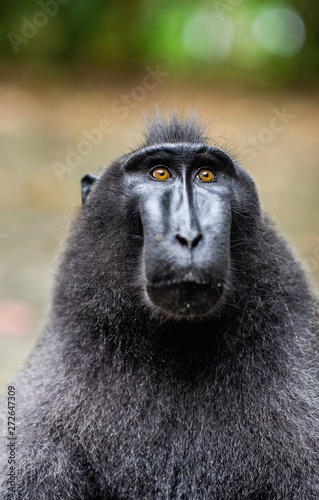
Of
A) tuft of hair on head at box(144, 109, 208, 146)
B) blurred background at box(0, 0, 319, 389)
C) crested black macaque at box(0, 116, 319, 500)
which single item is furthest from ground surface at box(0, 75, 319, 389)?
tuft of hair on head at box(144, 109, 208, 146)

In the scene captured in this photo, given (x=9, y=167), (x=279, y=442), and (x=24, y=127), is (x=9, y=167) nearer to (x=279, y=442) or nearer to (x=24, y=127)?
(x=24, y=127)

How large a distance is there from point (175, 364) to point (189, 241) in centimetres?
75

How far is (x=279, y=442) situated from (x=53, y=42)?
11662 millimetres

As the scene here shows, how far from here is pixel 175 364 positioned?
3141 millimetres

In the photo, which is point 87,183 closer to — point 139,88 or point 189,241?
point 189,241

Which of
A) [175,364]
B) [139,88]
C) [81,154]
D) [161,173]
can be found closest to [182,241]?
[161,173]

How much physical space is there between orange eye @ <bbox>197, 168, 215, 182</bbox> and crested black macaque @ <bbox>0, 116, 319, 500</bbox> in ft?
0.11

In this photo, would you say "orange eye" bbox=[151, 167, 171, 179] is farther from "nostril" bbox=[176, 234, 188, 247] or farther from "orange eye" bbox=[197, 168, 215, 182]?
"nostril" bbox=[176, 234, 188, 247]

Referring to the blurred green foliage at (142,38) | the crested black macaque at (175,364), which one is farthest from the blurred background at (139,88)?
the crested black macaque at (175,364)

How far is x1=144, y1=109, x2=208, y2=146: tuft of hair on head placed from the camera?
3.56 metres

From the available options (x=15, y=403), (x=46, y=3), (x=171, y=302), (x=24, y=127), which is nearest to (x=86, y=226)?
(x=171, y=302)

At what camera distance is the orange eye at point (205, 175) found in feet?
10.5

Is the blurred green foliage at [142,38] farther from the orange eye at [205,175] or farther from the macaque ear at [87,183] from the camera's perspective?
the orange eye at [205,175]

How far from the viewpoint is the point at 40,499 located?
10.2 feet
